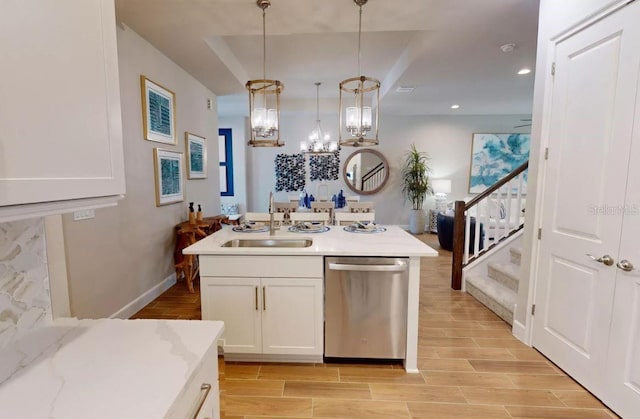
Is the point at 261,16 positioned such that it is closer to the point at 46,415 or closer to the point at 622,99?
the point at 622,99

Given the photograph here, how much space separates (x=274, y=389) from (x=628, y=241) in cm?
229

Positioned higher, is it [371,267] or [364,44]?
[364,44]

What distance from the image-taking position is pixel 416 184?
7020 mm

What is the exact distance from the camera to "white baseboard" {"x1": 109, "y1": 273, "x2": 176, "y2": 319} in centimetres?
290

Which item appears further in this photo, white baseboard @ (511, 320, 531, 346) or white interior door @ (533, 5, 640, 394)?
white baseboard @ (511, 320, 531, 346)

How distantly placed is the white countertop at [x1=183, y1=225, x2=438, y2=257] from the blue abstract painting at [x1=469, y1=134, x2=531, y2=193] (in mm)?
5650

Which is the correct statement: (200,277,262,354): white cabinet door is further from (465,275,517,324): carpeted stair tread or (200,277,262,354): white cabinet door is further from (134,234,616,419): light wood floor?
(465,275,517,324): carpeted stair tread

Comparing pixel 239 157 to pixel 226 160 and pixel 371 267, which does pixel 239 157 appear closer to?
pixel 226 160

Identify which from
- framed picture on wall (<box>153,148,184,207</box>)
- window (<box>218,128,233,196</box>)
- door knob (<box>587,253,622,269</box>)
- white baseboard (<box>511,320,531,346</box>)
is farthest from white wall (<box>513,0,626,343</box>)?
window (<box>218,128,233,196</box>)

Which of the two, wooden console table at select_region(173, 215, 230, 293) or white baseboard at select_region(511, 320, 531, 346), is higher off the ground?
wooden console table at select_region(173, 215, 230, 293)

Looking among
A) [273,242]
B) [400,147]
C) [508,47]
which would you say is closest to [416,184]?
[400,147]

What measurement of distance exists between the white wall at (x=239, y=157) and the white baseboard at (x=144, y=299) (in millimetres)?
3631

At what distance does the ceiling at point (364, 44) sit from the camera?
8.52 feet

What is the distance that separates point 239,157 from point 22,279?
6539 mm
